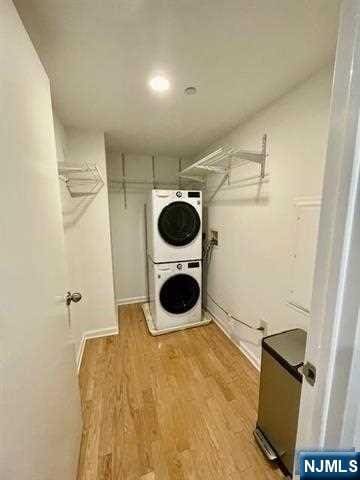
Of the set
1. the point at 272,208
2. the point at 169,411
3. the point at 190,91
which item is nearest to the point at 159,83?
the point at 190,91

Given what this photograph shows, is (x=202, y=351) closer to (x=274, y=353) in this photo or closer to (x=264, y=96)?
(x=274, y=353)

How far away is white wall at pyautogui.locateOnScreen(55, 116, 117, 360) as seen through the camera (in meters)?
2.06

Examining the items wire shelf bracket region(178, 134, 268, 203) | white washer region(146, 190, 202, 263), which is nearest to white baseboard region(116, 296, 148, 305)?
white washer region(146, 190, 202, 263)

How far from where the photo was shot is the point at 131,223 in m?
3.20

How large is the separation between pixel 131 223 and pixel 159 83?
2102 millimetres

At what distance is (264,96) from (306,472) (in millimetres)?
2018

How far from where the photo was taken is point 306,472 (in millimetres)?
603

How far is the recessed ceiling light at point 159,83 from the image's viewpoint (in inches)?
51.3

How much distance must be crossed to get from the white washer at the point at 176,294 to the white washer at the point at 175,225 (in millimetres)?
124

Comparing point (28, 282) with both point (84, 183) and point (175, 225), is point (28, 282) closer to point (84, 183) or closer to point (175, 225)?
point (84, 183)

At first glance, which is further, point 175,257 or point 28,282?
point 175,257

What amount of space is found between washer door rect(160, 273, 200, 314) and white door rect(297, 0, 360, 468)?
1984mm

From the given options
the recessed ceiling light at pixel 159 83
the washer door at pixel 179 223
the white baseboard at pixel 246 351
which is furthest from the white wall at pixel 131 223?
the recessed ceiling light at pixel 159 83

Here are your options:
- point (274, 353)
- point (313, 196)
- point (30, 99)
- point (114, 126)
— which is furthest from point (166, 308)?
point (30, 99)
